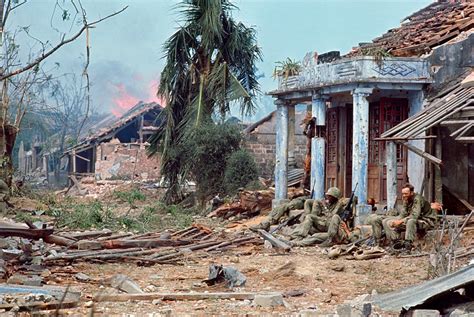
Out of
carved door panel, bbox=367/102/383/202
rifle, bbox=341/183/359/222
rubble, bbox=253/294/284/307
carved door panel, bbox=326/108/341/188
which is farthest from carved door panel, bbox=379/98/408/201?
rubble, bbox=253/294/284/307

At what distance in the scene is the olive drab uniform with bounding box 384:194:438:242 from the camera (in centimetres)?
1258

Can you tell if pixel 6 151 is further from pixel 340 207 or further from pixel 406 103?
pixel 406 103

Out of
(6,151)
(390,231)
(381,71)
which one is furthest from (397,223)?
(6,151)

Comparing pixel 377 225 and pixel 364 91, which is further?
pixel 364 91

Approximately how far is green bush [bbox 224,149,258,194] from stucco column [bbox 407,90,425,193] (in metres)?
7.76

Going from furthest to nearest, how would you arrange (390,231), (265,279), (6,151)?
(6,151) < (390,231) < (265,279)

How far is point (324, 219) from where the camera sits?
48.1 ft

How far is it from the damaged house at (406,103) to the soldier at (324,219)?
3.49 feet

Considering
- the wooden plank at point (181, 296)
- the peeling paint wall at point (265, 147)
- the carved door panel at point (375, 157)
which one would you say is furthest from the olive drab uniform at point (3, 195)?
the wooden plank at point (181, 296)

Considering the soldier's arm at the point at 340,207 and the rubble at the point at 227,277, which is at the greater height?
the soldier's arm at the point at 340,207

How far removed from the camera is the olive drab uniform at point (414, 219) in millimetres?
12578

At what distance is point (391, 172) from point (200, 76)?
11546 mm

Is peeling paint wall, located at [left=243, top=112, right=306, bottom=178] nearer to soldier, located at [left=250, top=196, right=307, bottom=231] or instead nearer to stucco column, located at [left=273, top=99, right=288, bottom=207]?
stucco column, located at [left=273, top=99, right=288, bottom=207]

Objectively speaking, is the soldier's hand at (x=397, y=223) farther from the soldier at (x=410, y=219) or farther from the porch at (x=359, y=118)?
the porch at (x=359, y=118)
